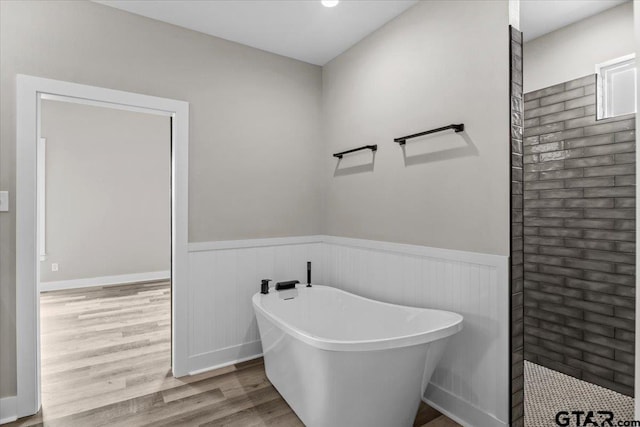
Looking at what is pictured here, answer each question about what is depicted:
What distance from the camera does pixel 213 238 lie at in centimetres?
270

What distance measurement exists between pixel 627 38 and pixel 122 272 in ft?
20.2

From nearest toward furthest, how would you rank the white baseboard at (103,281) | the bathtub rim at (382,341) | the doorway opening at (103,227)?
the bathtub rim at (382,341) → the doorway opening at (103,227) → the white baseboard at (103,281)

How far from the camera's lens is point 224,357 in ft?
8.97

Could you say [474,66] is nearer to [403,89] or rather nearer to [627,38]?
[403,89]

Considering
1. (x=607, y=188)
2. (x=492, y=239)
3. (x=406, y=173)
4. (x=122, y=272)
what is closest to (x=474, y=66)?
(x=406, y=173)

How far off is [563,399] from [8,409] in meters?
3.27

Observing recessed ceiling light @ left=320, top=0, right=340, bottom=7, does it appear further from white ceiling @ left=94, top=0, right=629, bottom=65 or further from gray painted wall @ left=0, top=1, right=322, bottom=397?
gray painted wall @ left=0, top=1, right=322, bottom=397

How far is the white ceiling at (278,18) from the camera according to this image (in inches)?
90.0

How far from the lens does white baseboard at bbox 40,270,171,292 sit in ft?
15.8

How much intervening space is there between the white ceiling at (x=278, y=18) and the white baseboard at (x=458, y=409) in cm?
249

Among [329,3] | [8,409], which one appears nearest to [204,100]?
[329,3]

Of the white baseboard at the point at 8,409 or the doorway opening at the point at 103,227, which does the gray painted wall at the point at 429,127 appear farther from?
the white baseboard at the point at 8,409

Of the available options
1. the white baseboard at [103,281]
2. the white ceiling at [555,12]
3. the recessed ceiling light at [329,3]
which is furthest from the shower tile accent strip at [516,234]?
the white baseboard at [103,281]

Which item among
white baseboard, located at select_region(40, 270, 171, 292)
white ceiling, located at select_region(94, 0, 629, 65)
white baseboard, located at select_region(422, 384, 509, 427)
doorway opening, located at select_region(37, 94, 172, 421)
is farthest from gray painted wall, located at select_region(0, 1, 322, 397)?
white baseboard, located at select_region(40, 270, 171, 292)
